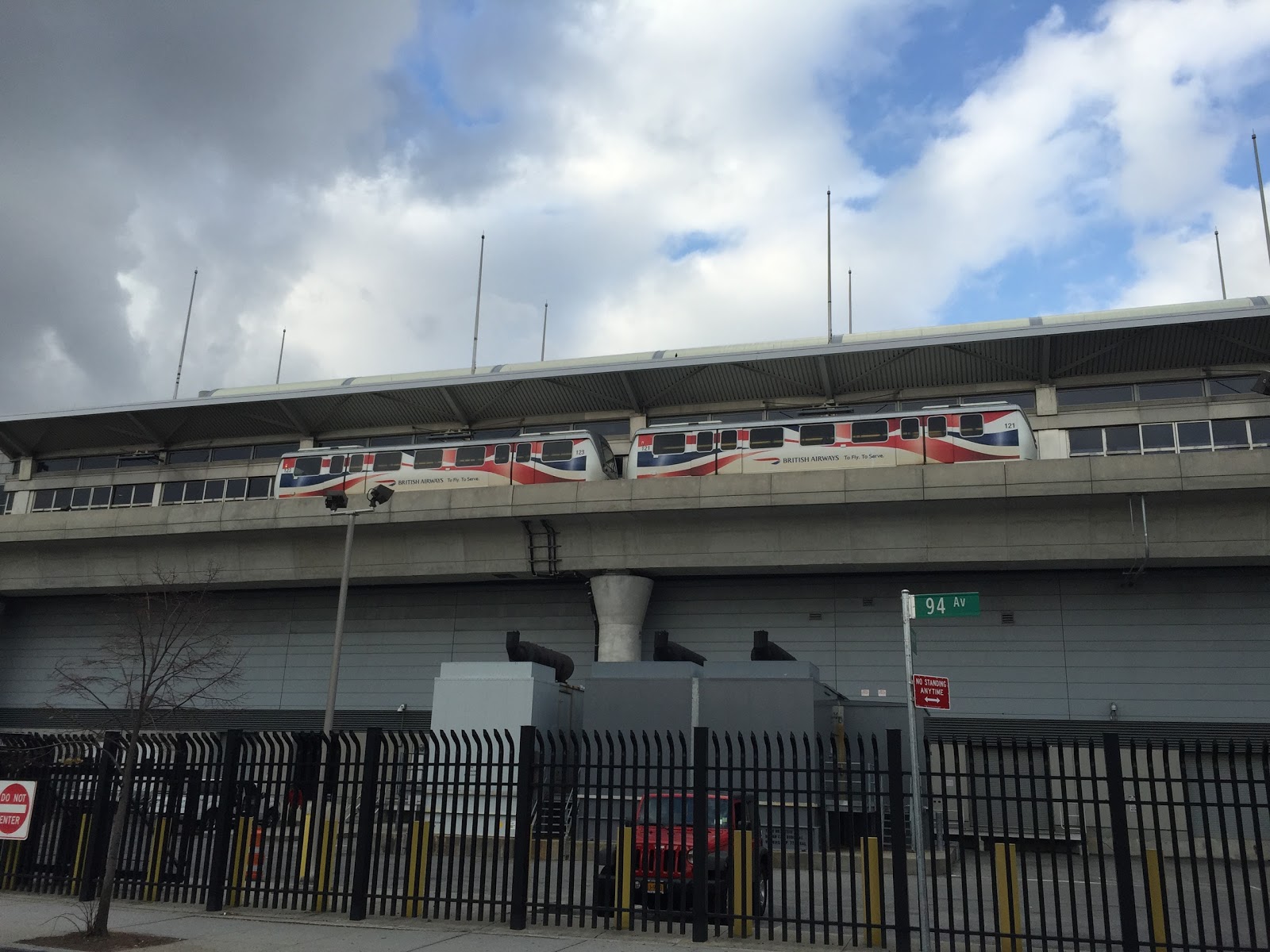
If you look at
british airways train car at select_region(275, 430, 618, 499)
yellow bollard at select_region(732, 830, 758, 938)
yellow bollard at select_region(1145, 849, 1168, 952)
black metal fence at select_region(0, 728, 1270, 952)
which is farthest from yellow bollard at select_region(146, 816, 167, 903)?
british airways train car at select_region(275, 430, 618, 499)

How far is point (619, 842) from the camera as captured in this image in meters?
12.2

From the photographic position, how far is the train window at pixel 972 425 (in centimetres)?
3095

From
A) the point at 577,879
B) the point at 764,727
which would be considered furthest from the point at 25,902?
the point at 764,727

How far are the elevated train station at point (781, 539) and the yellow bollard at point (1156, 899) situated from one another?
19.8m

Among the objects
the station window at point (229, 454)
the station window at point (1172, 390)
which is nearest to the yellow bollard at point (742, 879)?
the station window at point (1172, 390)

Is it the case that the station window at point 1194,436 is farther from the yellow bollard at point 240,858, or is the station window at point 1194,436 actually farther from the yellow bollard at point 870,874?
the yellow bollard at point 240,858

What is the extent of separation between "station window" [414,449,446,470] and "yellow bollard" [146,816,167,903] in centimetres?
2279

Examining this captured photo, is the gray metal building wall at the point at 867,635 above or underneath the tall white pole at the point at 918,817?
above

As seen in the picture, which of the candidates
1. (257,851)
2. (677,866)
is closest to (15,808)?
(257,851)

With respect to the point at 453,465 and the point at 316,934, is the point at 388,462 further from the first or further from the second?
the point at 316,934

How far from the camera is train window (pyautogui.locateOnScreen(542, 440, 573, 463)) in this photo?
35406mm

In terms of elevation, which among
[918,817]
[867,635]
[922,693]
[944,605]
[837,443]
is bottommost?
[918,817]

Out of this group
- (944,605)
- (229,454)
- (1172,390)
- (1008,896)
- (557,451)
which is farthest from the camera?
(229,454)

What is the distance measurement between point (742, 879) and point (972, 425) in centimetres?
2257
